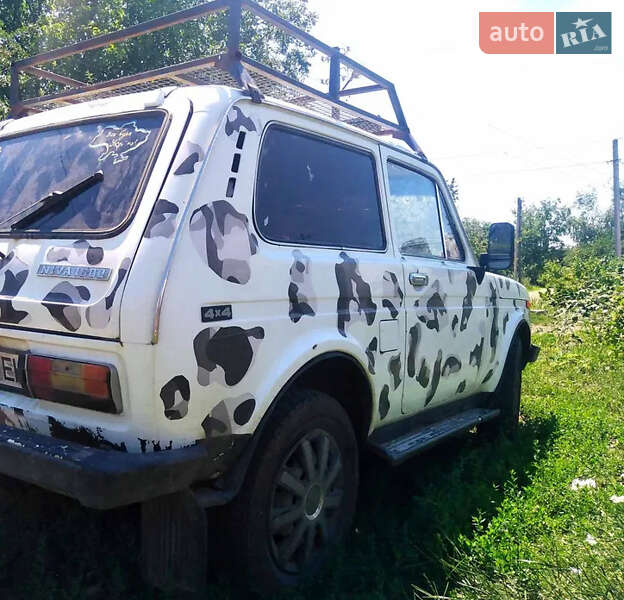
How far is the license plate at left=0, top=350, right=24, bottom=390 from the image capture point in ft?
7.39

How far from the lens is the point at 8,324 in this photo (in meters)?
2.24

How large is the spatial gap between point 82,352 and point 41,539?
3.09 feet

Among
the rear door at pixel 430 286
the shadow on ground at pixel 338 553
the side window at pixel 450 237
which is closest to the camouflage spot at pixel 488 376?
the rear door at pixel 430 286

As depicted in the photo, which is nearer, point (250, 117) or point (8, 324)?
point (8, 324)

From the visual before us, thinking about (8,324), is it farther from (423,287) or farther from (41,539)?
(423,287)

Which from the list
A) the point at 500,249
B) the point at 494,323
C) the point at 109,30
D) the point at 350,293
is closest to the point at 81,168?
the point at 350,293

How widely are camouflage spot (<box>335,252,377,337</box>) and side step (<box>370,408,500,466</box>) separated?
70cm

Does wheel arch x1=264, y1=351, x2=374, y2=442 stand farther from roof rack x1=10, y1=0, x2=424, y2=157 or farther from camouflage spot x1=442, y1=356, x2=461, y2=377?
roof rack x1=10, y1=0, x2=424, y2=157

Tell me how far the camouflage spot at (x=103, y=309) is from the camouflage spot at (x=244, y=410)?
0.56m

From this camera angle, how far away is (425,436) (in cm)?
351

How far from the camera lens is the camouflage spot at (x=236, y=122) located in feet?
7.84

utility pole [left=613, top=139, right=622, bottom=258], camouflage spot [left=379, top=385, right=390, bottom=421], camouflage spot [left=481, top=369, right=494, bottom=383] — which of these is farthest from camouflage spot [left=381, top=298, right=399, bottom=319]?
utility pole [left=613, top=139, right=622, bottom=258]

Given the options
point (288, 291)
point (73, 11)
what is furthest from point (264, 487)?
point (73, 11)

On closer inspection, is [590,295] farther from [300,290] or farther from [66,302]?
[66,302]
